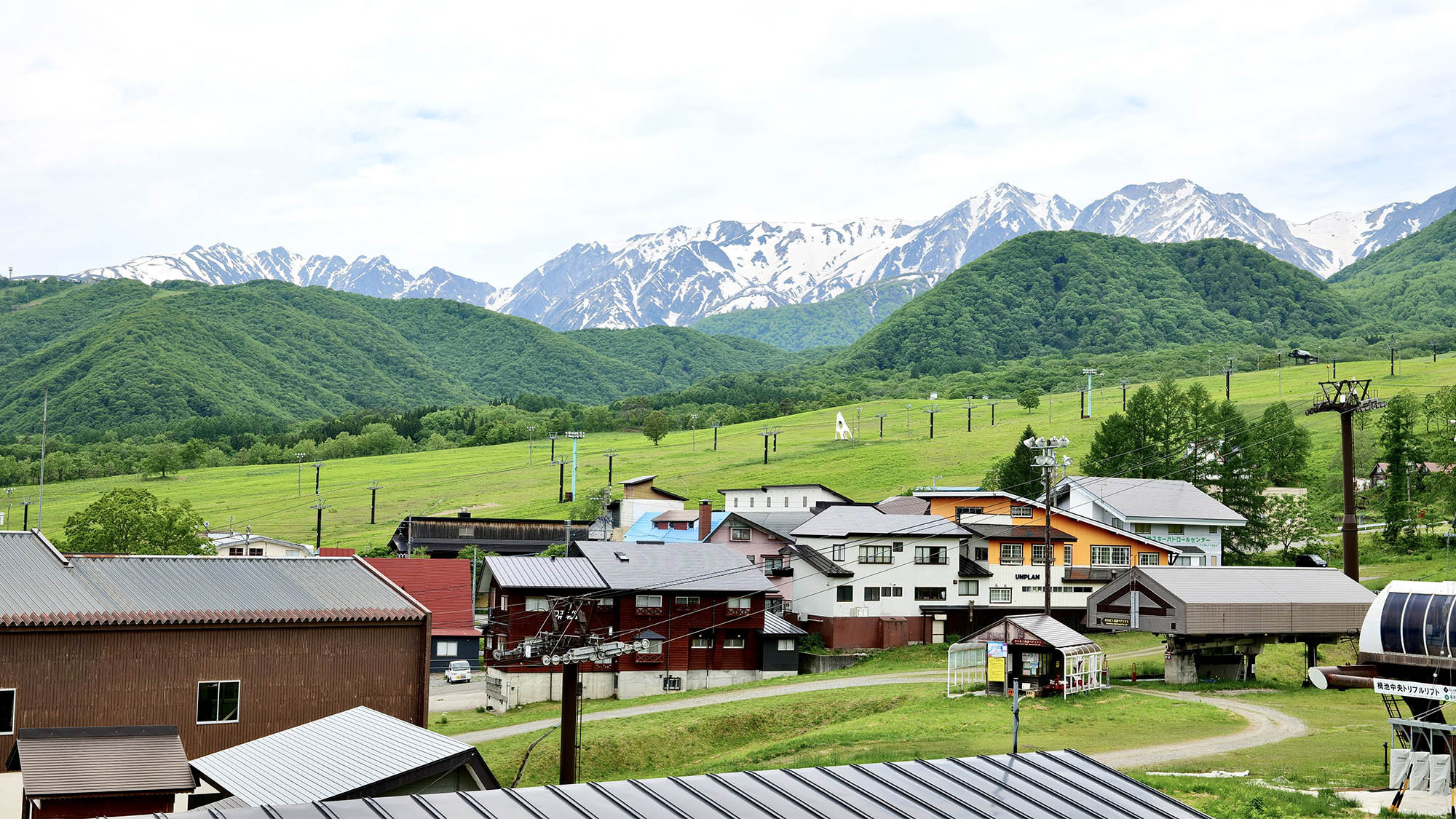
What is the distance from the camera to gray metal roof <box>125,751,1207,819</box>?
39.2ft

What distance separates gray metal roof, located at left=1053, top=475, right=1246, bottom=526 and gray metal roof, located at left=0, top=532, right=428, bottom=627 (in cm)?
5136

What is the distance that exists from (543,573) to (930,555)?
20.9 m

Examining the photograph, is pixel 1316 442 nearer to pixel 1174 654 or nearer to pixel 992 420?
pixel 992 420

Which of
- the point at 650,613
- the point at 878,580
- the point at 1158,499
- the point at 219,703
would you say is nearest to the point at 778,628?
the point at 650,613

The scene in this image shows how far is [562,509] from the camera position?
119625 millimetres

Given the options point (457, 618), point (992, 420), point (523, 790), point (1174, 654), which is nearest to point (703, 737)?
point (1174, 654)

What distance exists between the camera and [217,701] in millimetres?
28500

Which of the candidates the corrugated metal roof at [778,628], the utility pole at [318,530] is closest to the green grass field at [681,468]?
the utility pole at [318,530]

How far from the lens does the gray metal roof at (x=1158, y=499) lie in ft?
233

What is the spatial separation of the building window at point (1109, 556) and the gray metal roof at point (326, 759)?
51963 millimetres

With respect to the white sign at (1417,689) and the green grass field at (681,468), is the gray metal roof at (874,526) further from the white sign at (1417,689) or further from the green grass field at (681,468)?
the green grass field at (681,468)

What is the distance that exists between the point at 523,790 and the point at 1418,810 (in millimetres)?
19122

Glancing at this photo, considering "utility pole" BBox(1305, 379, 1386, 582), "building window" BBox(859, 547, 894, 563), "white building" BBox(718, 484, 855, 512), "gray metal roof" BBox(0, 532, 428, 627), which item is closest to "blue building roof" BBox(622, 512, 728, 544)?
"white building" BBox(718, 484, 855, 512)

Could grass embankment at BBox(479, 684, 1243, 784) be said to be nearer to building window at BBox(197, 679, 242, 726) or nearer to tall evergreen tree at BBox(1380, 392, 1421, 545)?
building window at BBox(197, 679, 242, 726)
